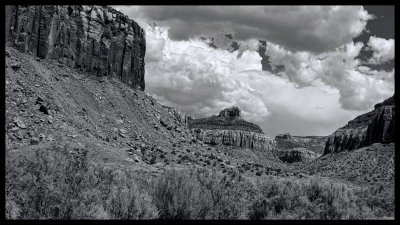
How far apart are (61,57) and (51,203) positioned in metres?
43.9

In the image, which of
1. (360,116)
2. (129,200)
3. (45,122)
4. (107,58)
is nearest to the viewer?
(129,200)

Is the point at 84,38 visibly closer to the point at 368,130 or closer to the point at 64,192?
the point at 64,192

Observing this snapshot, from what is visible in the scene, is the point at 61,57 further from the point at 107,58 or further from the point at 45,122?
the point at 45,122

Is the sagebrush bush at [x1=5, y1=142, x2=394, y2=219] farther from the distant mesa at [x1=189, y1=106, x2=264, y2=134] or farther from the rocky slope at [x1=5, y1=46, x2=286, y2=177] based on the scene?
the distant mesa at [x1=189, y1=106, x2=264, y2=134]

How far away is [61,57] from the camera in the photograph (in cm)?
5391

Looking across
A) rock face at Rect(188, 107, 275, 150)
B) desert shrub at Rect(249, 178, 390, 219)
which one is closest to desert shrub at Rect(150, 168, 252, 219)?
desert shrub at Rect(249, 178, 390, 219)

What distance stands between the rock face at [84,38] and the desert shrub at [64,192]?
1514 inches

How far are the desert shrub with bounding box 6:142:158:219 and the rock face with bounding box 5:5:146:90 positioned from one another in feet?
126

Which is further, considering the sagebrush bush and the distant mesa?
the distant mesa

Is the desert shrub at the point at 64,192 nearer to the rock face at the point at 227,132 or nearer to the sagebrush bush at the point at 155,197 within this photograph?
the sagebrush bush at the point at 155,197

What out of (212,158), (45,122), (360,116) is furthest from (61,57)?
(360,116)

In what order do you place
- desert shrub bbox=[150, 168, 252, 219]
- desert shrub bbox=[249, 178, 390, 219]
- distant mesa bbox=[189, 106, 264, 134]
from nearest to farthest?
desert shrub bbox=[150, 168, 252, 219], desert shrub bbox=[249, 178, 390, 219], distant mesa bbox=[189, 106, 264, 134]

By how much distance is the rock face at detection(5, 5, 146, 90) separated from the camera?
50469mm
